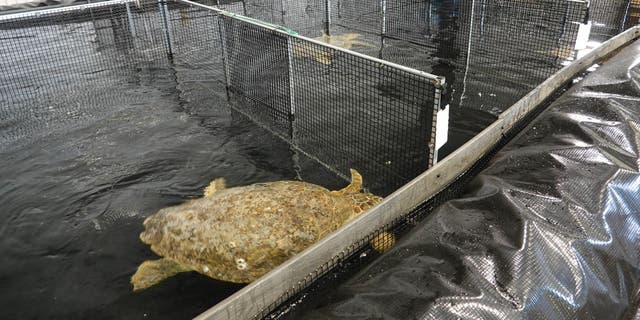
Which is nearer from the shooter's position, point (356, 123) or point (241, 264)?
point (241, 264)

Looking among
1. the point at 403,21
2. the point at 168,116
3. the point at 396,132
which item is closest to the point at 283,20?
the point at 403,21

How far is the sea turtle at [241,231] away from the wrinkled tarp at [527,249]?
2.89 feet

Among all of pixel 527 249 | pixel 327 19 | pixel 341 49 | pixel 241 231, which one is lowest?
pixel 241 231

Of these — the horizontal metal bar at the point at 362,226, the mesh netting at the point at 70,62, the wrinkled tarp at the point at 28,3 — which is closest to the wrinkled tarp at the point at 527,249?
the horizontal metal bar at the point at 362,226

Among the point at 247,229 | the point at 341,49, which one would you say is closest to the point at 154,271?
the point at 247,229

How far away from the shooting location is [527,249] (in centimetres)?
203

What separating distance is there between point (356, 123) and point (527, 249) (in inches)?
135

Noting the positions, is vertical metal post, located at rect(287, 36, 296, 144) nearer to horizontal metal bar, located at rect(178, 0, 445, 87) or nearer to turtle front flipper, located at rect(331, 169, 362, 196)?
horizontal metal bar, located at rect(178, 0, 445, 87)

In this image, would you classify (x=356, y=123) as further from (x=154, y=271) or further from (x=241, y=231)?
(x=154, y=271)

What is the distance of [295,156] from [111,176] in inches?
74.8

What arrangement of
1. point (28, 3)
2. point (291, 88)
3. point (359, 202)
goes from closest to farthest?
point (359, 202)
point (291, 88)
point (28, 3)

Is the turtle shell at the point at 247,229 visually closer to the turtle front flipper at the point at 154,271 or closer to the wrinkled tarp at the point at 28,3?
the turtle front flipper at the point at 154,271

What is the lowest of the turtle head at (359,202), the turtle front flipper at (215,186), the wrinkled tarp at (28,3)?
the turtle front flipper at (215,186)

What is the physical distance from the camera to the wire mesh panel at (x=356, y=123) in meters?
4.40
